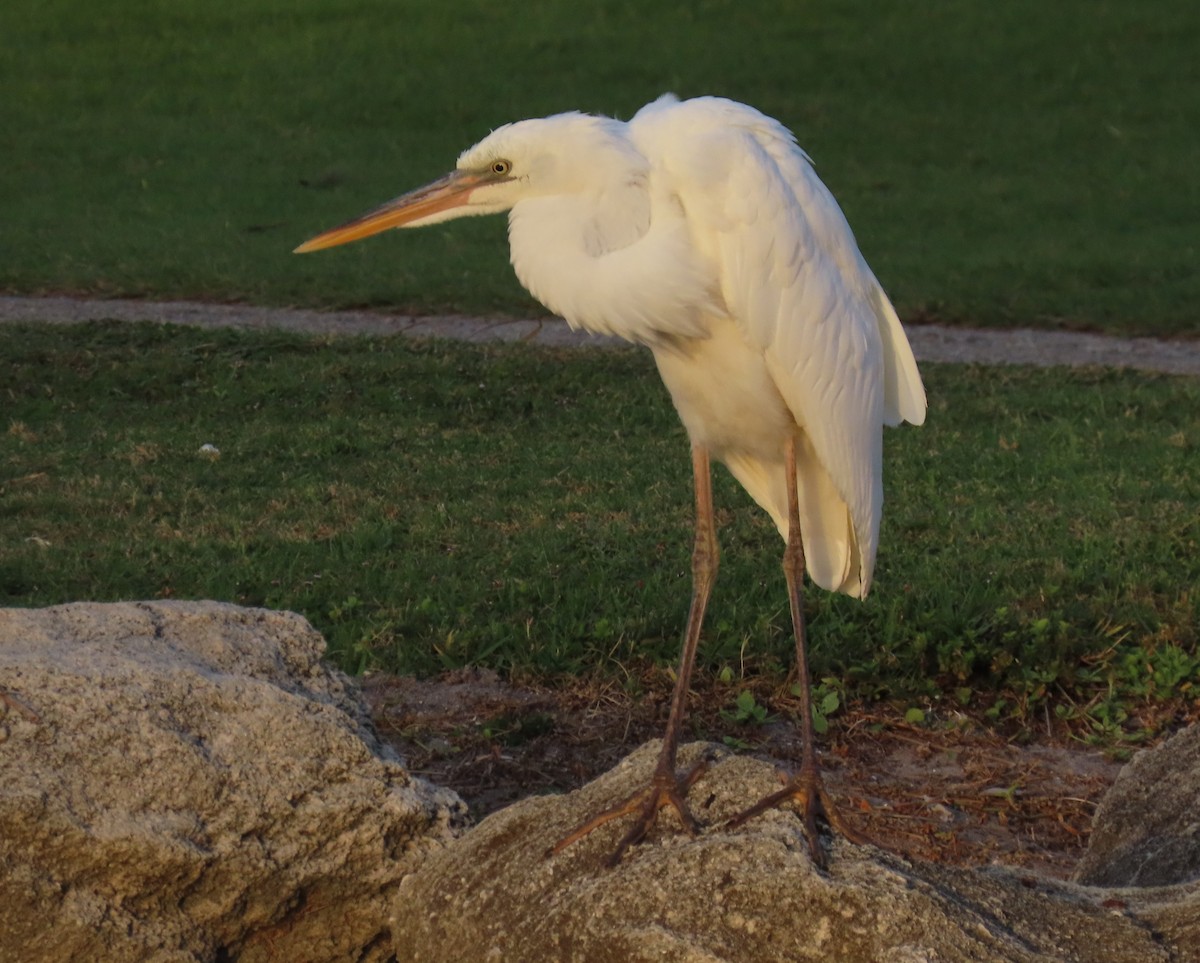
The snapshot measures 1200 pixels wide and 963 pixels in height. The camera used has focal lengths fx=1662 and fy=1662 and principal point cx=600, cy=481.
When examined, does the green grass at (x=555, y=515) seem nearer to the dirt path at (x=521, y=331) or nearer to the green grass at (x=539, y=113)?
the dirt path at (x=521, y=331)

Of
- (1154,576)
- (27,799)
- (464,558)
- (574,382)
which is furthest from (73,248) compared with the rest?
(27,799)

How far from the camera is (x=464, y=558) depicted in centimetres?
548

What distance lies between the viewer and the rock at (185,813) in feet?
9.77

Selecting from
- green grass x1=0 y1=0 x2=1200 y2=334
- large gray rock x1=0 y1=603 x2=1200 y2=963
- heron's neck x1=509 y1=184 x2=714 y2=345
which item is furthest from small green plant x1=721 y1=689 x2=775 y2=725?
green grass x1=0 y1=0 x2=1200 y2=334

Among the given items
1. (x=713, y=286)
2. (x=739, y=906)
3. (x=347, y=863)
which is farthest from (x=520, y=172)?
(x=739, y=906)

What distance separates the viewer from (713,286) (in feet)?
11.3

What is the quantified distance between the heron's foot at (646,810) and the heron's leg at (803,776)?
0.34 ft

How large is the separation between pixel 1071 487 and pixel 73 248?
789cm

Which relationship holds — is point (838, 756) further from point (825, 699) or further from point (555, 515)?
point (555, 515)

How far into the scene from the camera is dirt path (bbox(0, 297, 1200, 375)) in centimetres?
938

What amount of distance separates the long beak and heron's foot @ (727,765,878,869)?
1.39m

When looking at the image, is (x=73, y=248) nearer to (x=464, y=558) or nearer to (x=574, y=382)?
(x=574, y=382)

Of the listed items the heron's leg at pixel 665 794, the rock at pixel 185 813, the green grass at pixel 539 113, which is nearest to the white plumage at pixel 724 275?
the heron's leg at pixel 665 794

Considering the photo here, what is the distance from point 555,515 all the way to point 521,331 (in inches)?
158
